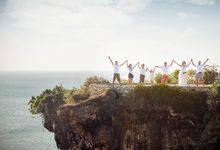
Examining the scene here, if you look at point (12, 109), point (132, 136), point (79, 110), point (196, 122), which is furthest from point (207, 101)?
point (12, 109)

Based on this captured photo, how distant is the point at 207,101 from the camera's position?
87.7 feet

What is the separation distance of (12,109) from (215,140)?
7747cm

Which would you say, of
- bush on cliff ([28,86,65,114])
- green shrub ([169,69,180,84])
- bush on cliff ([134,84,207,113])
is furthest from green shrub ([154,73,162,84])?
bush on cliff ([28,86,65,114])

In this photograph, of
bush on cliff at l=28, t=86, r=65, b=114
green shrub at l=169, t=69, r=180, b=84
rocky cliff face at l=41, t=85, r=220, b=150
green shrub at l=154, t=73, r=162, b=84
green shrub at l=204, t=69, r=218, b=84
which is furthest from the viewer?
bush on cliff at l=28, t=86, r=65, b=114

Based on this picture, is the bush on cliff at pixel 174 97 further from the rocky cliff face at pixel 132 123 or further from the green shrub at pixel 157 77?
the green shrub at pixel 157 77

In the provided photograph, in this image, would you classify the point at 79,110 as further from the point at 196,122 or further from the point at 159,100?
the point at 196,122

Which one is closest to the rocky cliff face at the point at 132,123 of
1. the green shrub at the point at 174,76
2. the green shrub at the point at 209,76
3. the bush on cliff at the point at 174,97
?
the bush on cliff at the point at 174,97

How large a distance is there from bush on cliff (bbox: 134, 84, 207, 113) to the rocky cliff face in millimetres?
204

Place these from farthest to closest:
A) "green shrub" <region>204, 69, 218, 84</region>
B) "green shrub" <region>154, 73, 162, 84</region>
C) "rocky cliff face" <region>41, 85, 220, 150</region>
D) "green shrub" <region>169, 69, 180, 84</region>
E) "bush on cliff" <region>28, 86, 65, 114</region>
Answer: "bush on cliff" <region>28, 86, 65, 114</region> → "green shrub" <region>169, 69, 180, 84</region> → "green shrub" <region>154, 73, 162, 84</region> → "green shrub" <region>204, 69, 218, 84</region> → "rocky cliff face" <region>41, 85, 220, 150</region>

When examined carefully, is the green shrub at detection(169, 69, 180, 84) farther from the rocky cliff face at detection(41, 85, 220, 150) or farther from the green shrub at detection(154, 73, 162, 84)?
the rocky cliff face at detection(41, 85, 220, 150)

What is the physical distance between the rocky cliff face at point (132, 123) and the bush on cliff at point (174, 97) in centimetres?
20

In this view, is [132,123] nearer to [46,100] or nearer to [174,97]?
[174,97]

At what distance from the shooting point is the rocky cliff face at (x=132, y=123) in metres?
26.6

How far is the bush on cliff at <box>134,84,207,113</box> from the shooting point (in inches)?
1052
